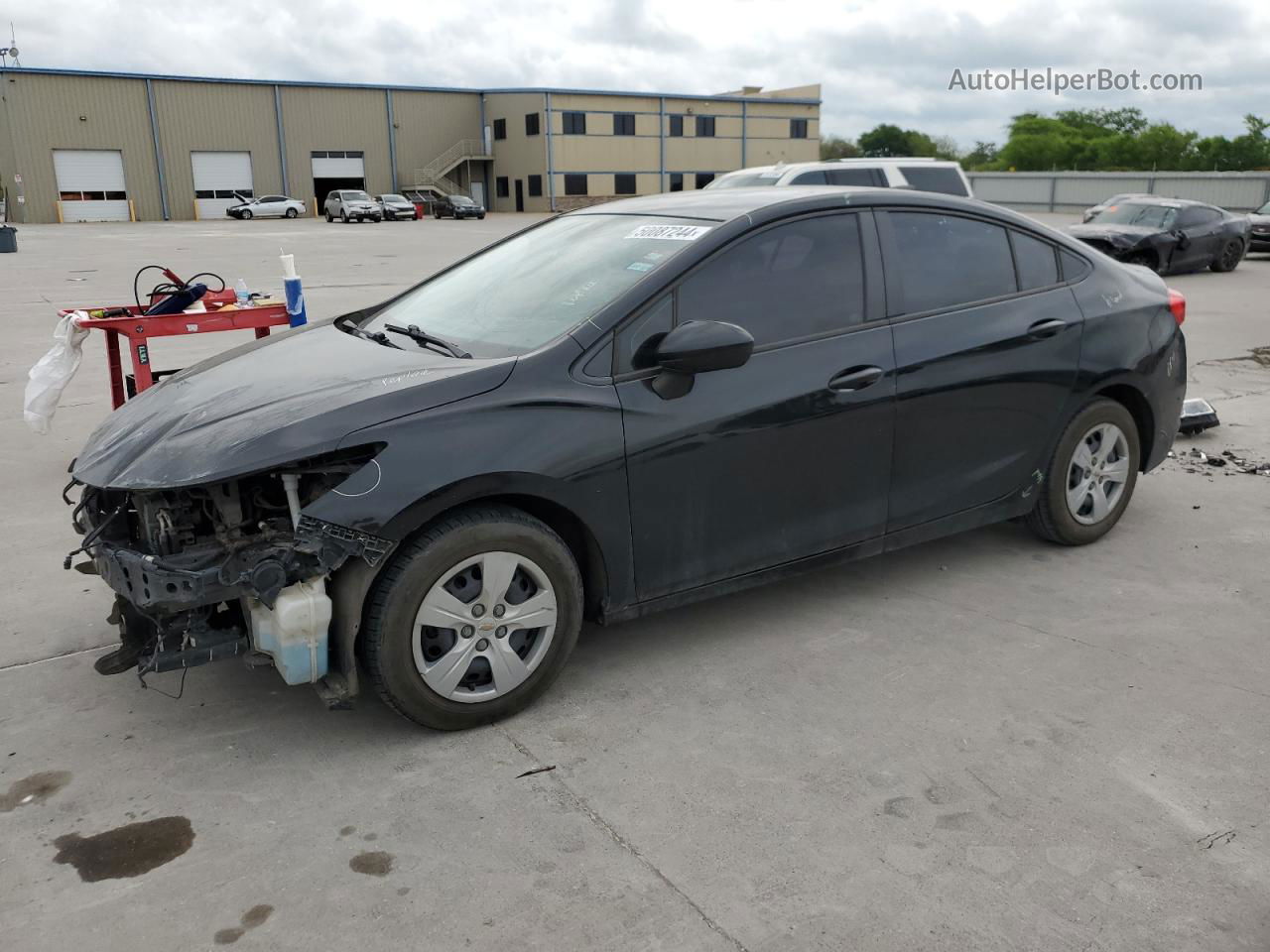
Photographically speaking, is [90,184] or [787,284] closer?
[787,284]

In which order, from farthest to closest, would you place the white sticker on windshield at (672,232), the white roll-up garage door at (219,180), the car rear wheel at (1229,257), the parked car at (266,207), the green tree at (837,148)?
the green tree at (837,148)
the white roll-up garage door at (219,180)
the parked car at (266,207)
the car rear wheel at (1229,257)
the white sticker on windshield at (672,232)

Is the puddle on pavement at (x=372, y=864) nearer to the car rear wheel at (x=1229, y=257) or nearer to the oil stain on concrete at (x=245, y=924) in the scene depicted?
the oil stain on concrete at (x=245, y=924)

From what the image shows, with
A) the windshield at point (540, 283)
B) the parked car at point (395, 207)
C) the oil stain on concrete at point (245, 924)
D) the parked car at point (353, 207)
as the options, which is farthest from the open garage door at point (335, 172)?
the oil stain on concrete at point (245, 924)

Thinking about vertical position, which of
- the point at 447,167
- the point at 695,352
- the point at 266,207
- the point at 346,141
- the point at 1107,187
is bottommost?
the point at 695,352

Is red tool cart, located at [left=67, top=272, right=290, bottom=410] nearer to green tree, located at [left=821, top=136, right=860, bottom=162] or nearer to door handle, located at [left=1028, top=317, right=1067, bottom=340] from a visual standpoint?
door handle, located at [left=1028, top=317, right=1067, bottom=340]

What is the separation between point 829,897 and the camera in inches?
104

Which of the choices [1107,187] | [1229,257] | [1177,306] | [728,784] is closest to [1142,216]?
[1229,257]

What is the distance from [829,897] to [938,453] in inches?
86.4

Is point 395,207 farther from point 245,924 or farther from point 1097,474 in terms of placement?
point 245,924

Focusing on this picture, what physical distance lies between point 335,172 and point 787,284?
61.4 metres

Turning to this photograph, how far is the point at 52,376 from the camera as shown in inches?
233

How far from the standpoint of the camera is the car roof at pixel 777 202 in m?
4.05

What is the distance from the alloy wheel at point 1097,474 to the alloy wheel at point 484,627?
276cm

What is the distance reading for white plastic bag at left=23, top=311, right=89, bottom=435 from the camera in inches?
232
